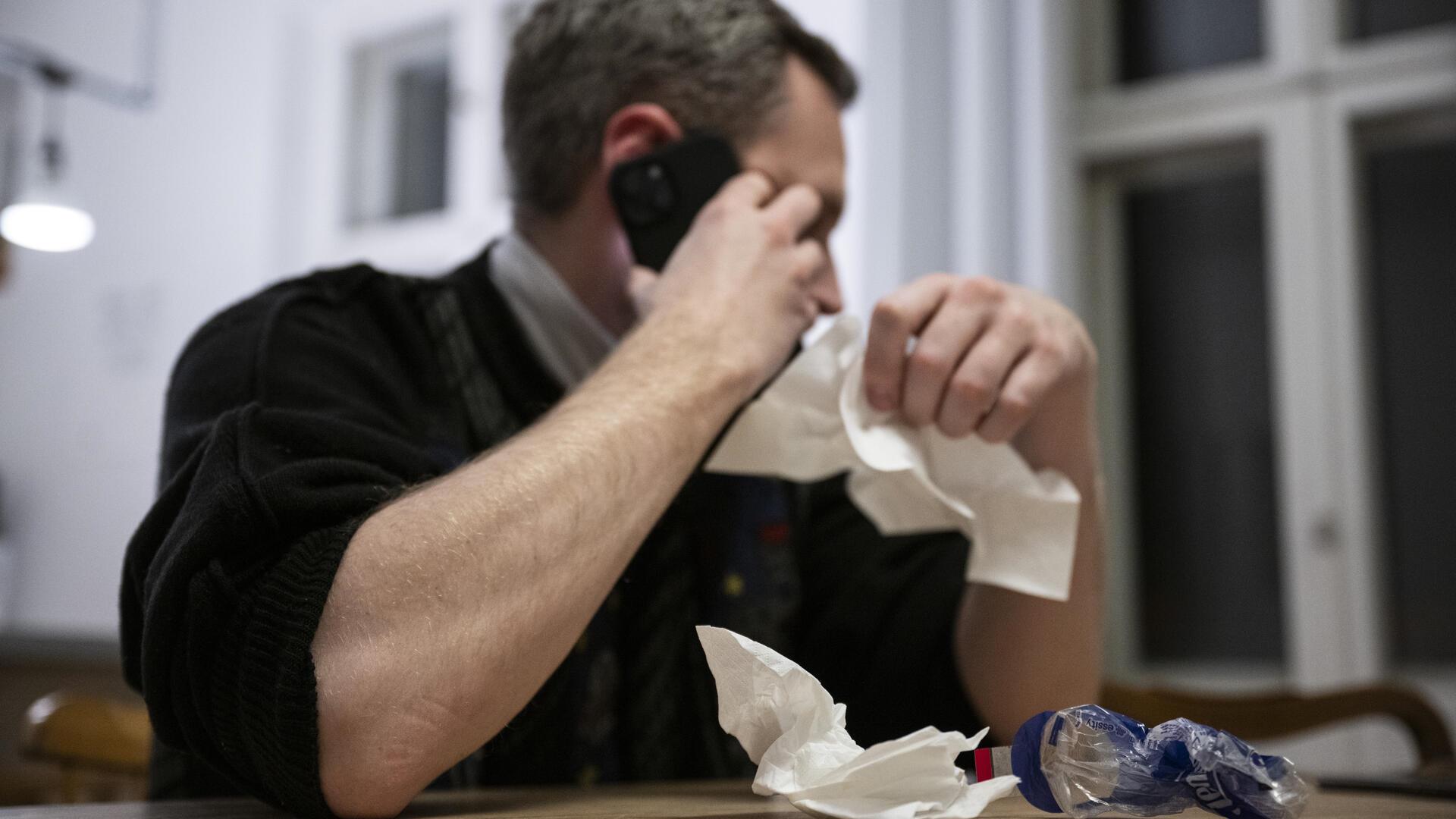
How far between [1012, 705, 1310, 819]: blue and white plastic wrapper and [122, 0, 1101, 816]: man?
0.74 feet

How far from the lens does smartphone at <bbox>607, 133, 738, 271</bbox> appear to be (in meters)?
0.91

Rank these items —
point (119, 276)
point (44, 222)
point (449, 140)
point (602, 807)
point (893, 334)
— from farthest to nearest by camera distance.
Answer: point (119, 276), point (449, 140), point (44, 222), point (893, 334), point (602, 807)

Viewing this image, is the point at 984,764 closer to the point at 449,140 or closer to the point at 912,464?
the point at 912,464

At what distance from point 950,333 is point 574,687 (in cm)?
37

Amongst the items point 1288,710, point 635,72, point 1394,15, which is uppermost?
point 1394,15

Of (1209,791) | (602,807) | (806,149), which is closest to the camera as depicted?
(1209,791)

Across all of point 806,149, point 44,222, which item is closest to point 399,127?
point 44,222

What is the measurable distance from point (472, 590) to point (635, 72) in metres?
0.63

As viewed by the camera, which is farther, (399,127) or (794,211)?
(399,127)

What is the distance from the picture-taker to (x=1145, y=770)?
1.31ft

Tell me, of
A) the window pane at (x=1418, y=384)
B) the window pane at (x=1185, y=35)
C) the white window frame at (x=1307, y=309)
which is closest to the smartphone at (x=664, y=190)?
the white window frame at (x=1307, y=309)

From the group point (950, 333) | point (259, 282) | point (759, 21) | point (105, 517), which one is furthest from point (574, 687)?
point (105, 517)

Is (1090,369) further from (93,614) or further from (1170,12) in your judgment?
(93,614)

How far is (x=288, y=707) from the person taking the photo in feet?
1.59
